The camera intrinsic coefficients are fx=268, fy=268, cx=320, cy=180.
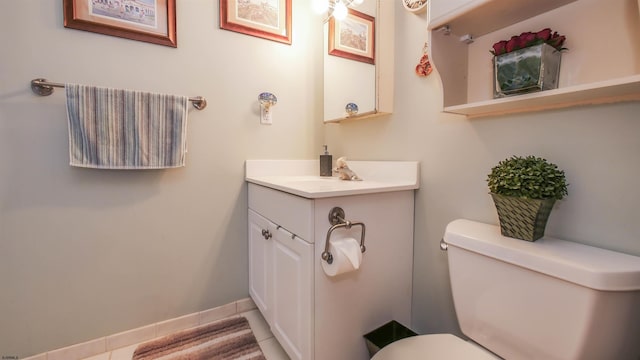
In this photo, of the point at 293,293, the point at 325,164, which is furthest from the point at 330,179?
the point at 293,293

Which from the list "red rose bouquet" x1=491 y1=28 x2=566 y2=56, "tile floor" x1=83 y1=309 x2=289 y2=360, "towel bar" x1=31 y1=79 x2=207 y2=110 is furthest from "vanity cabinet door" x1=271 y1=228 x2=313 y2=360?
"towel bar" x1=31 y1=79 x2=207 y2=110

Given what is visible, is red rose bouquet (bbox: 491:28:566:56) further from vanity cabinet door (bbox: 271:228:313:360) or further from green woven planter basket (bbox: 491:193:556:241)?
vanity cabinet door (bbox: 271:228:313:360)

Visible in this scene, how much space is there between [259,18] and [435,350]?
1.72m

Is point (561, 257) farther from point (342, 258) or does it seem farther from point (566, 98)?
point (342, 258)

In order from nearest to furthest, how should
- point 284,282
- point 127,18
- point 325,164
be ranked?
point 284,282, point 127,18, point 325,164

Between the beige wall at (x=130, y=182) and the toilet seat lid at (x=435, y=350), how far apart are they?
39.6 inches

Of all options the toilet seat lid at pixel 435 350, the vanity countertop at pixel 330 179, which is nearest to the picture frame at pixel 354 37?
the vanity countertop at pixel 330 179

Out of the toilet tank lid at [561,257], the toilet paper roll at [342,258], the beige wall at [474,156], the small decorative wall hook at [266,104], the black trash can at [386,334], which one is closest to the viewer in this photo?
the toilet tank lid at [561,257]

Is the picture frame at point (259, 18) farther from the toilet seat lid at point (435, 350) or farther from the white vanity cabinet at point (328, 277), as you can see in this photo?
the toilet seat lid at point (435, 350)

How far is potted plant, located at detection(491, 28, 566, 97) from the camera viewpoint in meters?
0.71

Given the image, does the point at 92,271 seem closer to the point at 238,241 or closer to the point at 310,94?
the point at 238,241

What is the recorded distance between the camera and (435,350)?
800 mm

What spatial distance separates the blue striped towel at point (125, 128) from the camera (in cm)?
112

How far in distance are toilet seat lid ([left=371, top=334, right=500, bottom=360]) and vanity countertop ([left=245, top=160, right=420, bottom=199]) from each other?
504 millimetres
